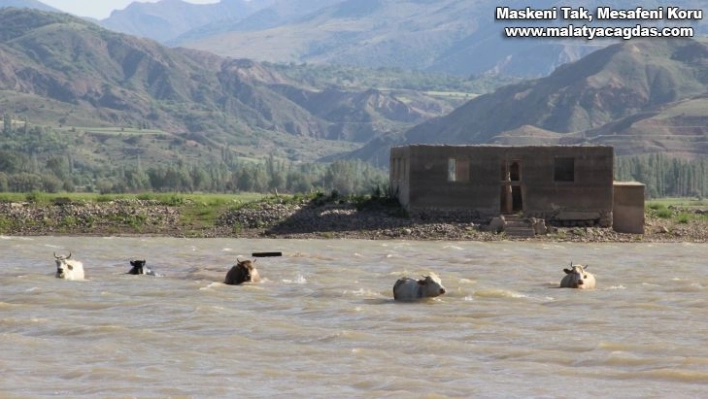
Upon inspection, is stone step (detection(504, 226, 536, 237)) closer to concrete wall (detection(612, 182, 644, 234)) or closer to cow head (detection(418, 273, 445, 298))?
concrete wall (detection(612, 182, 644, 234))

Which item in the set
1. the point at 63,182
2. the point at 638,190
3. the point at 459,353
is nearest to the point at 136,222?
the point at 638,190

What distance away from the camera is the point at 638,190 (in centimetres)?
5159

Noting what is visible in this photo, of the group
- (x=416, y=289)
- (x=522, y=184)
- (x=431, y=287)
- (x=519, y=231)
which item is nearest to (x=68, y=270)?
(x=416, y=289)

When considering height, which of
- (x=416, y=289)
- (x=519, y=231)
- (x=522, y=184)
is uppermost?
(x=522, y=184)

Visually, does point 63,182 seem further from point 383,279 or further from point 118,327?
point 118,327

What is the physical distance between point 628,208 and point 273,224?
13.9m

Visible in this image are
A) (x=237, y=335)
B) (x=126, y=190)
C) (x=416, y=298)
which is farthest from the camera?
(x=126, y=190)

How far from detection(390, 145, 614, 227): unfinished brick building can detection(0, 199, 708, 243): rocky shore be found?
65 centimetres

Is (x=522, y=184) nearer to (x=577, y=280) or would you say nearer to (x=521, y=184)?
(x=521, y=184)

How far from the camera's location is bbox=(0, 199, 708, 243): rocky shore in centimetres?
4972

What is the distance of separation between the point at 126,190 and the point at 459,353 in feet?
283

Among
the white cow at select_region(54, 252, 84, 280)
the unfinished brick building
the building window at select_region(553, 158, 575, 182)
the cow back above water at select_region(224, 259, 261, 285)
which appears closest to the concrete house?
the unfinished brick building

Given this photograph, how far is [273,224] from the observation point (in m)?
52.3

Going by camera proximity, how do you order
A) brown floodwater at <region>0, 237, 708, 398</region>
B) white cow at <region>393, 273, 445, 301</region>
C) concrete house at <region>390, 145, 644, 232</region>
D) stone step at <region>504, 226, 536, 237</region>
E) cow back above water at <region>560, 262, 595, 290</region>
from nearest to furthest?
brown floodwater at <region>0, 237, 708, 398</region> → white cow at <region>393, 273, 445, 301</region> → cow back above water at <region>560, 262, 595, 290</region> → stone step at <region>504, 226, 536, 237</region> → concrete house at <region>390, 145, 644, 232</region>
